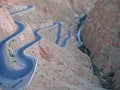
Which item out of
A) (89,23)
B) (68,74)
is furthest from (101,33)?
(68,74)

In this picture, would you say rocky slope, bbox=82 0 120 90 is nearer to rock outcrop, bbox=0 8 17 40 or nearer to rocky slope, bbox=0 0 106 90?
rocky slope, bbox=0 0 106 90

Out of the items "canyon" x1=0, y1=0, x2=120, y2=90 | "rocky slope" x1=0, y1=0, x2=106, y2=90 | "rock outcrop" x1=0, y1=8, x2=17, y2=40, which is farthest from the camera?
"rock outcrop" x1=0, y1=8, x2=17, y2=40

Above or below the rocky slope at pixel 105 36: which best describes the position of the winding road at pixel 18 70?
above

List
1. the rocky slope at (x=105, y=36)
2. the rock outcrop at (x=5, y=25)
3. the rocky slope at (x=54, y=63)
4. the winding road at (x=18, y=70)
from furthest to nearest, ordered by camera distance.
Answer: the rocky slope at (x=105, y=36) < the rock outcrop at (x=5, y=25) < the rocky slope at (x=54, y=63) < the winding road at (x=18, y=70)

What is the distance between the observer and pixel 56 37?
290ft

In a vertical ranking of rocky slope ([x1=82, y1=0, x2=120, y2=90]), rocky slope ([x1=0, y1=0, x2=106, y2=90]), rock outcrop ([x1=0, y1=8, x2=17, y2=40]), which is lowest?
rocky slope ([x1=82, y1=0, x2=120, y2=90])

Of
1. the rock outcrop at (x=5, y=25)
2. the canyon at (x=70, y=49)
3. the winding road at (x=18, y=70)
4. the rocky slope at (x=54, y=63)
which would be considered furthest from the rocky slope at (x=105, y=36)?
the rock outcrop at (x=5, y=25)

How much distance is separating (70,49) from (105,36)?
7.38 m

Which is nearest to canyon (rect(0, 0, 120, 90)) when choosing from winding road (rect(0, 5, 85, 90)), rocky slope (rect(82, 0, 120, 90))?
rocky slope (rect(82, 0, 120, 90))

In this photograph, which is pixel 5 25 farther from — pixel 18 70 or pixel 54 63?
pixel 18 70

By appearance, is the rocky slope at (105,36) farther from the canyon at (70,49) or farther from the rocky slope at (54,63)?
the rocky slope at (54,63)

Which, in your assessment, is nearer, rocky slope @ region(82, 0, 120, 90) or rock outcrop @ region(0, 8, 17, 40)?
rock outcrop @ region(0, 8, 17, 40)

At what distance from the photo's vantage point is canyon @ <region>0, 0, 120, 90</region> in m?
51.8

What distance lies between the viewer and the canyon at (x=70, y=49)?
5175cm
